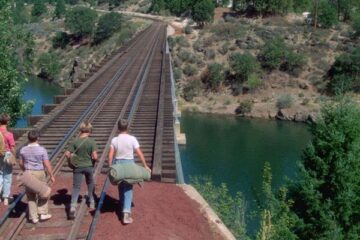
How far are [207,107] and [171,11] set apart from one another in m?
52.8

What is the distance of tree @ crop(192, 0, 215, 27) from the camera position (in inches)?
3027

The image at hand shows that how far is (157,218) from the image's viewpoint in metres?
9.44

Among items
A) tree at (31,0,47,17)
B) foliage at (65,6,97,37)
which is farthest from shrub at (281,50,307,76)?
tree at (31,0,47,17)

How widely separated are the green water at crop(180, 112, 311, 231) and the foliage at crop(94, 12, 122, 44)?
124 feet

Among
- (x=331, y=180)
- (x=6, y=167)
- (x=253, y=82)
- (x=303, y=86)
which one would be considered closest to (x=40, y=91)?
(x=253, y=82)

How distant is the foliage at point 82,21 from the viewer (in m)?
94.8

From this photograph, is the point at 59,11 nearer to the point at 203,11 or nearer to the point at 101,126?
the point at 203,11

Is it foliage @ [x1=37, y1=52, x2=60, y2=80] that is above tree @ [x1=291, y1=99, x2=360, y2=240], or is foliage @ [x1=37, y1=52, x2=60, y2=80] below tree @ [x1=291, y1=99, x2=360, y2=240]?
below

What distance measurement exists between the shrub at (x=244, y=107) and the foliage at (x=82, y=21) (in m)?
44.5

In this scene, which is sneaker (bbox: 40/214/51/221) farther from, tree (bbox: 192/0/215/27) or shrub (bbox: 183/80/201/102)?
tree (bbox: 192/0/215/27)

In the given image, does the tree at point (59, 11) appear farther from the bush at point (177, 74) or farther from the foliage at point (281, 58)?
the foliage at point (281, 58)

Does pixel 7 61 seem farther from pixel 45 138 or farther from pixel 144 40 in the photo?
pixel 144 40

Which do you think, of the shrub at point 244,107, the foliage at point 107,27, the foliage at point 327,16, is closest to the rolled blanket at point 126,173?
the shrub at point 244,107

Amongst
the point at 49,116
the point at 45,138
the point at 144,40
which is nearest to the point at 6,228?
the point at 45,138
